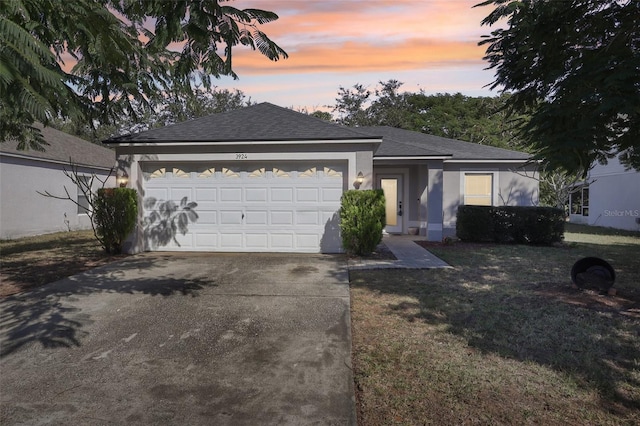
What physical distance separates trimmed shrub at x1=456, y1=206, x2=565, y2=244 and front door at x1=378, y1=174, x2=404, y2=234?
8.39 feet

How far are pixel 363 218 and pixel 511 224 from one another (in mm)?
5779

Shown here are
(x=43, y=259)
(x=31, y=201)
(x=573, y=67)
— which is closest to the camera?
(x=573, y=67)

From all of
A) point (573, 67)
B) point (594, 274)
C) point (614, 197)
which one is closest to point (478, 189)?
point (594, 274)

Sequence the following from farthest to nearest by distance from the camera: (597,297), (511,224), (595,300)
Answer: (511,224)
(597,297)
(595,300)

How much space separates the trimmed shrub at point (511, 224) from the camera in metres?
11.7

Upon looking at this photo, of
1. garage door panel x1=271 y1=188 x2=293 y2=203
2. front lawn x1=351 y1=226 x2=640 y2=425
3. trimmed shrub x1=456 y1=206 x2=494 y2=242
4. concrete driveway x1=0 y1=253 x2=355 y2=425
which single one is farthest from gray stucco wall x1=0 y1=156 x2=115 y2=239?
trimmed shrub x1=456 y1=206 x2=494 y2=242

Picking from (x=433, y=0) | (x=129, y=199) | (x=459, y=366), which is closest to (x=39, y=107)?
(x=459, y=366)

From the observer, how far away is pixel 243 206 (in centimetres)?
1017

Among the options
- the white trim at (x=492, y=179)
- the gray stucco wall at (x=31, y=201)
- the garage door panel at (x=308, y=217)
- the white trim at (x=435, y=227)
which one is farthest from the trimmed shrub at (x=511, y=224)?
the gray stucco wall at (x=31, y=201)

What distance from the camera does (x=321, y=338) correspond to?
14.0ft

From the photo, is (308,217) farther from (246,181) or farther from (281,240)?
(246,181)

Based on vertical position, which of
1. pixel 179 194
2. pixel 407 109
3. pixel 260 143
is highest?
pixel 407 109

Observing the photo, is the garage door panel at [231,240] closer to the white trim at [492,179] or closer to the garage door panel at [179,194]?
the garage door panel at [179,194]

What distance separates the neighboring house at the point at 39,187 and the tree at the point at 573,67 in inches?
567
